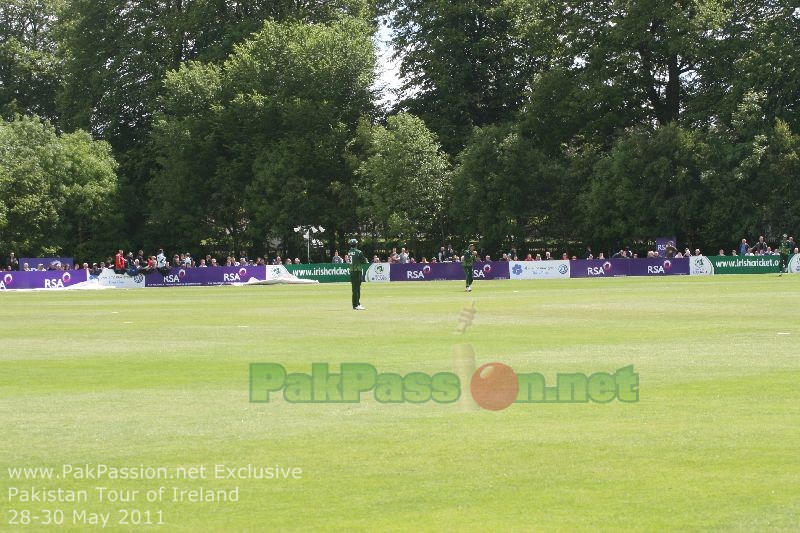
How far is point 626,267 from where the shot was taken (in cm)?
7269

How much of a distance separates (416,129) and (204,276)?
1648 cm

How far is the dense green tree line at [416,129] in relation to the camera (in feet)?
242

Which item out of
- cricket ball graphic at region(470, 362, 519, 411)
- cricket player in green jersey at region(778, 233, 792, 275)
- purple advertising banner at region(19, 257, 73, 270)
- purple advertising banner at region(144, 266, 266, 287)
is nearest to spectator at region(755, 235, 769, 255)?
cricket player in green jersey at region(778, 233, 792, 275)

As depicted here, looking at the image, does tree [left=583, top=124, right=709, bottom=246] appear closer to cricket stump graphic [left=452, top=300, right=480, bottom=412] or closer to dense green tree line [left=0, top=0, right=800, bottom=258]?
dense green tree line [left=0, top=0, right=800, bottom=258]

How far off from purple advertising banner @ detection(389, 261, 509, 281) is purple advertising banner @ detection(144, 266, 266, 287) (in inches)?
323

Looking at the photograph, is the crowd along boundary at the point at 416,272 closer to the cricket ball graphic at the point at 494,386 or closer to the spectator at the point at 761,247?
the spectator at the point at 761,247

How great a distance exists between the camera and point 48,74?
4321 inches

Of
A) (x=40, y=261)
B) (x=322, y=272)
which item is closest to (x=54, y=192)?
(x=40, y=261)

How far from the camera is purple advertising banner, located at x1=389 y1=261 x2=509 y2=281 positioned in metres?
73.5

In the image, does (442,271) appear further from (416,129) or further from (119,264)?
(119,264)

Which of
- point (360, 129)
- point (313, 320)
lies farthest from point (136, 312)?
point (360, 129)

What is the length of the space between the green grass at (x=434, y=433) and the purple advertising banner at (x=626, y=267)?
4661cm

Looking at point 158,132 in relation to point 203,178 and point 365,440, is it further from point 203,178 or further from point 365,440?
point 365,440

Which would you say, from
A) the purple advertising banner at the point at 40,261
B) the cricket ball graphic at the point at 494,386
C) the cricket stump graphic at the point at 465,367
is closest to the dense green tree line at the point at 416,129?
the purple advertising banner at the point at 40,261
